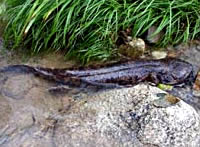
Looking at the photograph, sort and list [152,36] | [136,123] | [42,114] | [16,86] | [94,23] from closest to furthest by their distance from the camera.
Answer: [136,123]
[42,114]
[16,86]
[94,23]
[152,36]

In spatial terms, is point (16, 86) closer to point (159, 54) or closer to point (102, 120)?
point (102, 120)

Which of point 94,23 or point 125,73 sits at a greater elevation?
point 94,23

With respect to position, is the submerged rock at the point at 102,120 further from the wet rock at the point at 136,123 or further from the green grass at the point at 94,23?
the green grass at the point at 94,23

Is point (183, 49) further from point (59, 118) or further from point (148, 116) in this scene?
point (59, 118)

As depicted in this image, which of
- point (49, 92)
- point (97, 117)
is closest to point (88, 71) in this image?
point (49, 92)

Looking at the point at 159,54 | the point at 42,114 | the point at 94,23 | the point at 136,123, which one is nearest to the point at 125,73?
the point at 159,54

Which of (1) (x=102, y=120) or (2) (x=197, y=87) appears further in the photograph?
(2) (x=197, y=87)

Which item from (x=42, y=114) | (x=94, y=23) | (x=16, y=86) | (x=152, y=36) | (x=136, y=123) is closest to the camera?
(x=136, y=123)
